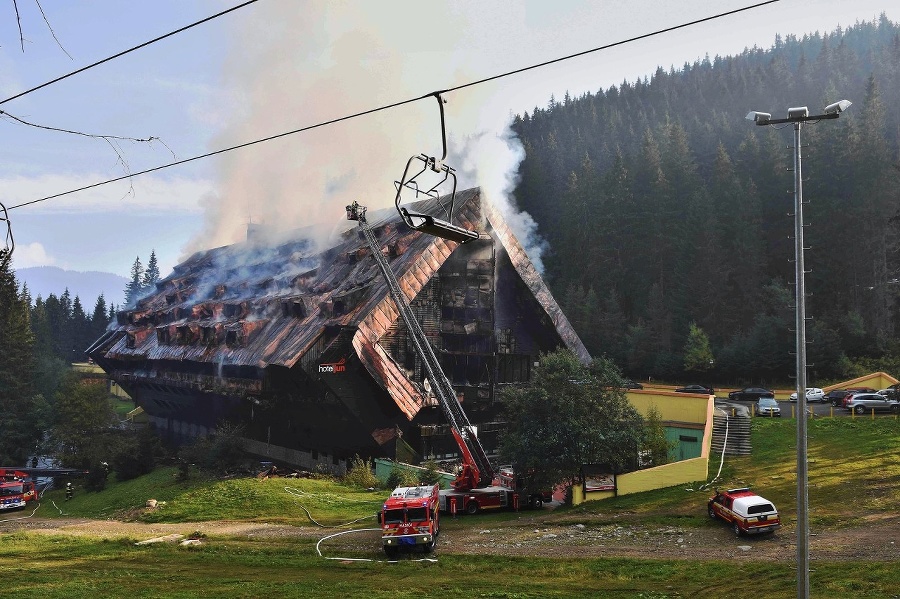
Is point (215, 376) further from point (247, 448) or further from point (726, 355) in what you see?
point (726, 355)

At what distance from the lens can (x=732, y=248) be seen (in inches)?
2972

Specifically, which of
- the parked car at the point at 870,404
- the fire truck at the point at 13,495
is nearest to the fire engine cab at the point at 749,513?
the parked car at the point at 870,404

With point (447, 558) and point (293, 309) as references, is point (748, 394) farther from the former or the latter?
point (447, 558)

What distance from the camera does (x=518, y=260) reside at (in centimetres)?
4647

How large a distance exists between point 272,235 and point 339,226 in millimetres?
8735

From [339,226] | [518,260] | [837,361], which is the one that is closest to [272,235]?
[339,226]

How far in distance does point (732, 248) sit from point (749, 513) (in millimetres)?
57334

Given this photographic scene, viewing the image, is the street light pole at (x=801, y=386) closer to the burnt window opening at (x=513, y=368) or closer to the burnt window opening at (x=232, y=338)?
the burnt window opening at (x=513, y=368)

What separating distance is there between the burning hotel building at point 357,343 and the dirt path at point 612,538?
10.9 m

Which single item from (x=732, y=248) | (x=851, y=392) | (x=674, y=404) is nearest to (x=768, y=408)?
(x=851, y=392)

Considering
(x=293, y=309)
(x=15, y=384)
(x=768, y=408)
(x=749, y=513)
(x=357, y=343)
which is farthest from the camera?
(x=15, y=384)

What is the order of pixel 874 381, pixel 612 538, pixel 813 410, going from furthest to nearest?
pixel 874 381
pixel 813 410
pixel 612 538

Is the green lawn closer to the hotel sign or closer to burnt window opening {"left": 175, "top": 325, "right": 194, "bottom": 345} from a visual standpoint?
the hotel sign

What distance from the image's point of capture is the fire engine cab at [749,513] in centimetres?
2306
